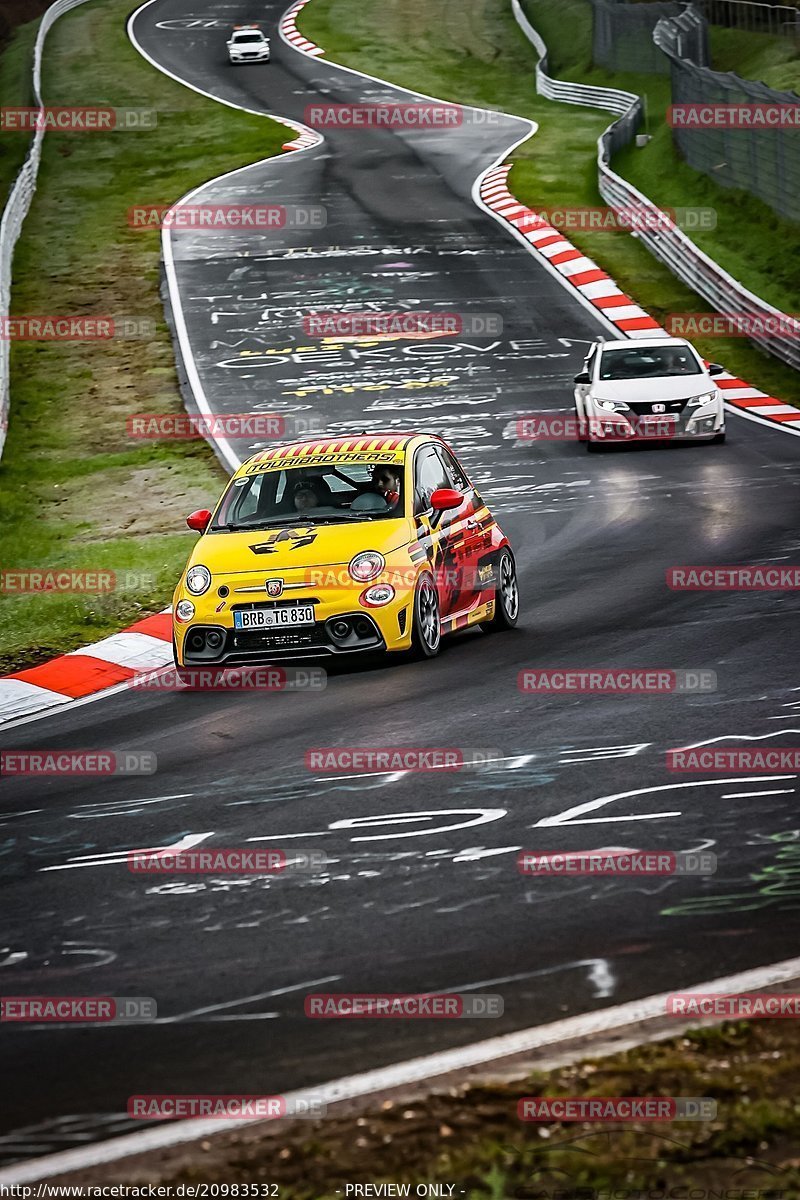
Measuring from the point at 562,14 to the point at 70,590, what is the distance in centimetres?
5195

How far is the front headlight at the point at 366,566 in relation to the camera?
12.1m

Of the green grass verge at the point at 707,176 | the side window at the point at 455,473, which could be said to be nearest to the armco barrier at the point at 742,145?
the green grass verge at the point at 707,176

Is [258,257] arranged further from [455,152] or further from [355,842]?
[355,842]

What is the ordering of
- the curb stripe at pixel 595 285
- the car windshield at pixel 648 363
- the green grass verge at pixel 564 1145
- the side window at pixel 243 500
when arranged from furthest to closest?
the curb stripe at pixel 595 285, the car windshield at pixel 648 363, the side window at pixel 243 500, the green grass verge at pixel 564 1145

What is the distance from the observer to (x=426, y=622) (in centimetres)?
1249

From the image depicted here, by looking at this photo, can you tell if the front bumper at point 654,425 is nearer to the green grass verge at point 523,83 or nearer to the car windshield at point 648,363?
the car windshield at point 648,363

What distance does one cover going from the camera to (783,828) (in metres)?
7.55

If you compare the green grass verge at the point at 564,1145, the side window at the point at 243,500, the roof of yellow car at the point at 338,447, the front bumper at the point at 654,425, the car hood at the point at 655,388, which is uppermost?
the green grass verge at the point at 564,1145

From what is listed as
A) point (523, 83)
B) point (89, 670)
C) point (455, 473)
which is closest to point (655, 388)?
point (455, 473)

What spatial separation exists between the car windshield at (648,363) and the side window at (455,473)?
1023 centimetres

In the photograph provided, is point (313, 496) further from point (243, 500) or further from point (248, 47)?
point (248, 47)

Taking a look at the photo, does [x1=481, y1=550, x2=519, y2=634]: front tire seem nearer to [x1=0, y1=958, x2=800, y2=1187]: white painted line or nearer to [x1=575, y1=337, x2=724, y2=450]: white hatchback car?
[x1=0, y1=958, x2=800, y2=1187]: white painted line

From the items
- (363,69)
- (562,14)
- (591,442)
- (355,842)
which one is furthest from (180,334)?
(562,14)

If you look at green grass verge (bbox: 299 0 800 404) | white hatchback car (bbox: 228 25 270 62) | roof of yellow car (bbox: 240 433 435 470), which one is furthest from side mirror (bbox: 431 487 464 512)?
white hatchback car (bbox: 228 25 270 62)
